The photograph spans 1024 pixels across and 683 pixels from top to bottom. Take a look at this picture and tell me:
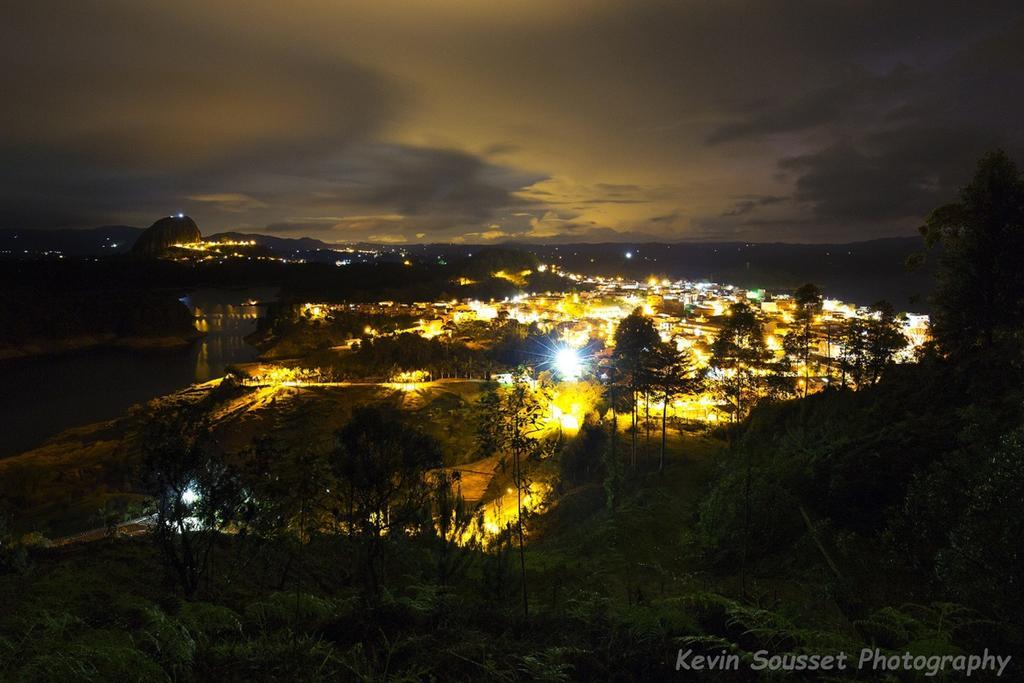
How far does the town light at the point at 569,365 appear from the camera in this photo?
98.6ft

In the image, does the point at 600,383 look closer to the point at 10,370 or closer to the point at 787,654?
the point at 787,654

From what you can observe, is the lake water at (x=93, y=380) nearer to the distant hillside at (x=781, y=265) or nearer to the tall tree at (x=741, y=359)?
the tall tree at (x=741, y=359)

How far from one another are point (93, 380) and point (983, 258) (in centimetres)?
6515

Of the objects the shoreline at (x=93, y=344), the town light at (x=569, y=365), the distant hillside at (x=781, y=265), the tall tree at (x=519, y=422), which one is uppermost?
the distant hillside at (x=781, y=265)

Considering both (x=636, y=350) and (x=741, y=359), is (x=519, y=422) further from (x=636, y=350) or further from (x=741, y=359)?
(x=741, y=359)

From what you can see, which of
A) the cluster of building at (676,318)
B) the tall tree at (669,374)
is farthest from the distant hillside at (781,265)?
the tall tree at (669,374)

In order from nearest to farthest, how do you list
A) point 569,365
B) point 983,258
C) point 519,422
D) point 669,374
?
point 519,422 < point 983,258 < point 669,374 < point 569,365

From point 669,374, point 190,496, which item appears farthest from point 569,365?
point 190,496

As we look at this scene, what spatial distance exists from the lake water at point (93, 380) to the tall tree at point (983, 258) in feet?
152

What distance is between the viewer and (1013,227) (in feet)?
36.4

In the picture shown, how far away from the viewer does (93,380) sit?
4891cm

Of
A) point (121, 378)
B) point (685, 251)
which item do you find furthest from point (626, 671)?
point (685, 251)

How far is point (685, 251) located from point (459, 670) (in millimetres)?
199168

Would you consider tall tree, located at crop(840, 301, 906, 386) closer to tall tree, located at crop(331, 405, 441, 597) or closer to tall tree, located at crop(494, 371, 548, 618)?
tall tree, located at crop(494, 371, 548, 618)
